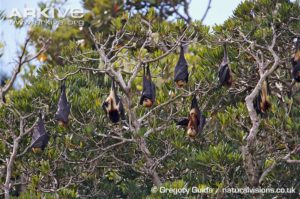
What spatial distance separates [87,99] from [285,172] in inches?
66.4

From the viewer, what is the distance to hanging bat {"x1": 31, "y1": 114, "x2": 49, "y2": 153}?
5.00 meters

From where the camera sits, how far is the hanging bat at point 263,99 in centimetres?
496

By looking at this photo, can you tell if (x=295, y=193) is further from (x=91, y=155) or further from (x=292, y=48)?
(x=91, y=155)

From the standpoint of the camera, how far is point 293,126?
15.4ft

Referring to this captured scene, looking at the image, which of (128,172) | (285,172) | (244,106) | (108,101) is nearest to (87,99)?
(108,101)

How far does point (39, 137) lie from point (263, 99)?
172 cm

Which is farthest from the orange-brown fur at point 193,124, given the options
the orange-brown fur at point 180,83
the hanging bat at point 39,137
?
the hanging bat at point 39,137

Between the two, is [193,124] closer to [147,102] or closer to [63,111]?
[147,102]

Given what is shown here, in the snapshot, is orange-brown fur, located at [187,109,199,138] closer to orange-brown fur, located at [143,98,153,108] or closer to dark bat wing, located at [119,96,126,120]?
orange-brown fur, located at [143,98,153,108]

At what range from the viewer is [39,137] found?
16.4ft

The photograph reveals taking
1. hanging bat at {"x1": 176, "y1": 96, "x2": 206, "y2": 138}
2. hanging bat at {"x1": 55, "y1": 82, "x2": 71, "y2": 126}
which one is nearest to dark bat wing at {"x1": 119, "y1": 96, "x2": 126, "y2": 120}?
hanging bat at {"x1": 55, "y1": 82, "x2": 71, "y2": 126}

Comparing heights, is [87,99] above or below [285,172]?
above

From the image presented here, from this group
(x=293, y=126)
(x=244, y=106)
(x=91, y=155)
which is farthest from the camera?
(x=91, y=155)

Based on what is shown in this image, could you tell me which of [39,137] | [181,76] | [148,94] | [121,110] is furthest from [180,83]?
[39,137]
